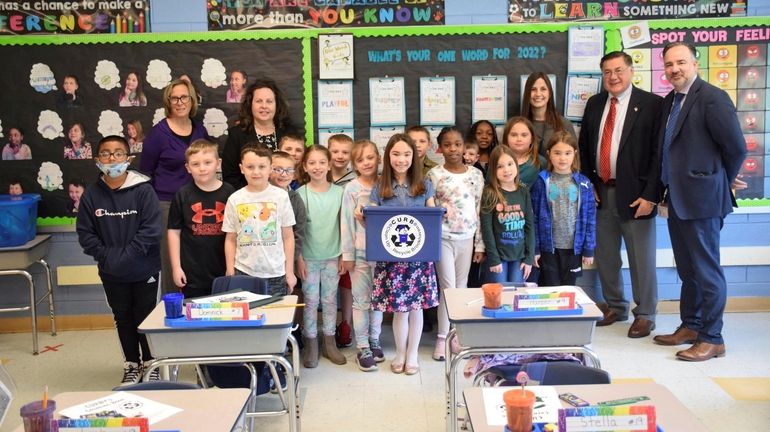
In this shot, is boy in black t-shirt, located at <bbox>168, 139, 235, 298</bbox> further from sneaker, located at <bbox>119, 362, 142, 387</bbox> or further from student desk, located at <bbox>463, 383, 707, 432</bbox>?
student desk, located at <bbox>463, 383, 707, 432</bbox>

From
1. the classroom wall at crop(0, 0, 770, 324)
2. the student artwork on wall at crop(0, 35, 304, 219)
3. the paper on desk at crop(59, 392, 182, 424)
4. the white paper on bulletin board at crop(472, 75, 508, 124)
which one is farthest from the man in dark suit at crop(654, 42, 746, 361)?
the paper on desk at crop(59, 392, 182, 424)

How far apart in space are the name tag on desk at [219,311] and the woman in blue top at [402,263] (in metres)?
1.44

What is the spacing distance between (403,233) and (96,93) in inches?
102

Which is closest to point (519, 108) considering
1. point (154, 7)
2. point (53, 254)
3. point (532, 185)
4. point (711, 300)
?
point (532, 185)

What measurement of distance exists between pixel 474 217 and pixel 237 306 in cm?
198

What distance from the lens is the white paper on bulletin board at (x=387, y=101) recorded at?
527cm

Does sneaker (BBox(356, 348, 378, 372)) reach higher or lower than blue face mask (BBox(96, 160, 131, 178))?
lower

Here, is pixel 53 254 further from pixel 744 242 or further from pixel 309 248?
pixel 744 242

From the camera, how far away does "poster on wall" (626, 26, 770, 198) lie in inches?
204

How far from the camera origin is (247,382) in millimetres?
3605

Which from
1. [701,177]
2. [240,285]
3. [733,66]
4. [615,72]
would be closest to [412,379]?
[240,285]

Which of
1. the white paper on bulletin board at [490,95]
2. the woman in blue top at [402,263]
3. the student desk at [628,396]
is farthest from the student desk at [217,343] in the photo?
the white paper on bulletin board at [490,95]

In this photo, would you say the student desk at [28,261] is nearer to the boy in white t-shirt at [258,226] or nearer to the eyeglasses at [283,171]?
the boy in white t-shirt at [258,226]

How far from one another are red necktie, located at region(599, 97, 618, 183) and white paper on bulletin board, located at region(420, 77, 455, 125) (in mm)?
1016
